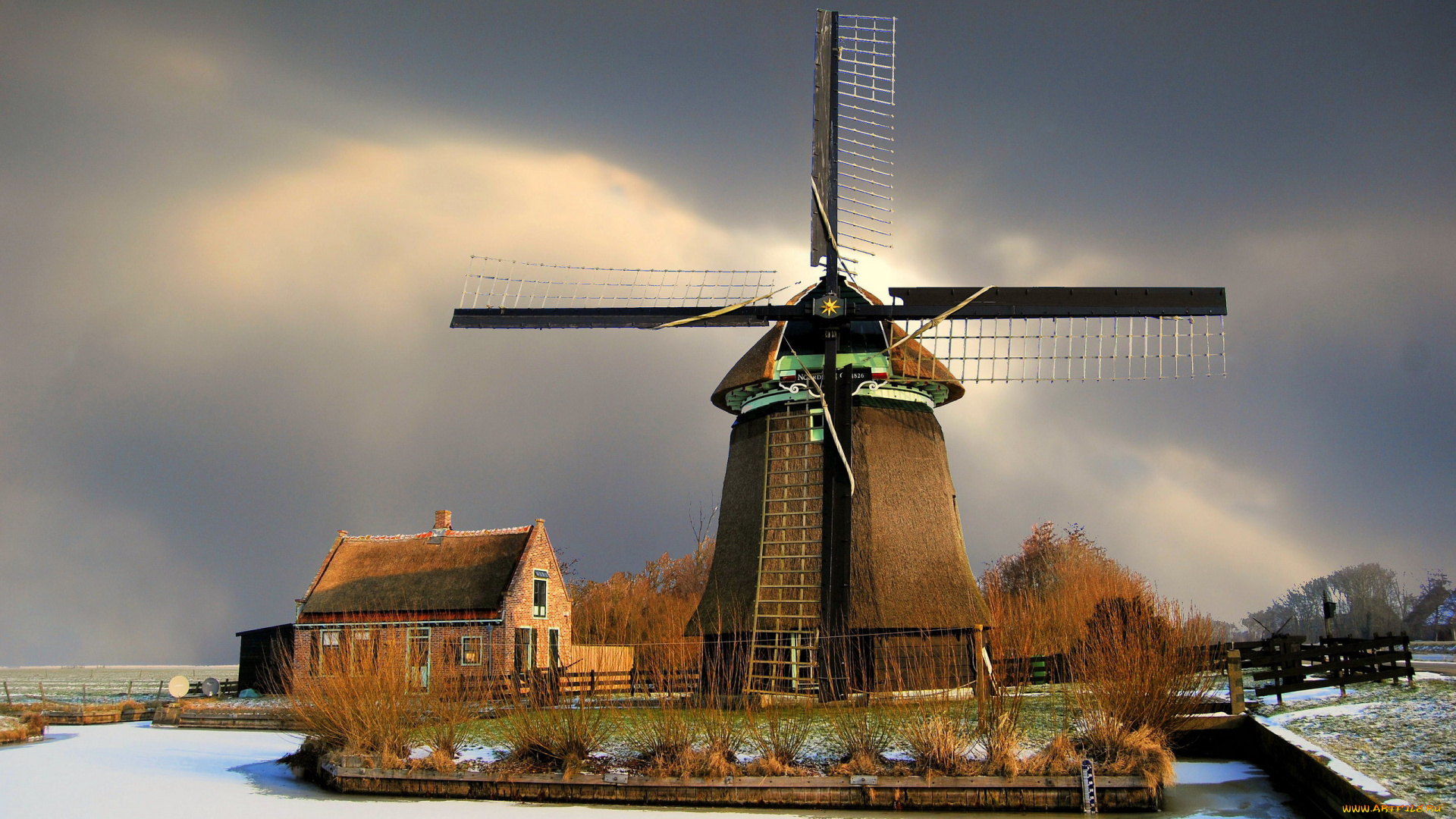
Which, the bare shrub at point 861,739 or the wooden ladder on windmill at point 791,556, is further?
the wooden ladder on windmill at point 791,556

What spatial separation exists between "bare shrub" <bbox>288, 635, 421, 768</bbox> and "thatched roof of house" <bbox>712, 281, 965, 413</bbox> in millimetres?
6599

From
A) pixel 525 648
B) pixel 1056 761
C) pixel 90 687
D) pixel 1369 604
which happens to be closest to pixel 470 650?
pixel 525 648

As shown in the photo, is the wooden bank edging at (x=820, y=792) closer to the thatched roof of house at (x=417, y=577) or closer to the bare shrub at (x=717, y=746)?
the bare shrub at (x=717, y=746)

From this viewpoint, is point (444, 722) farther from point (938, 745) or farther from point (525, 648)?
point (525, 648)

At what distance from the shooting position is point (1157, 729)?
10797 mm

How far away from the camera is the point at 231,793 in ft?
37.5

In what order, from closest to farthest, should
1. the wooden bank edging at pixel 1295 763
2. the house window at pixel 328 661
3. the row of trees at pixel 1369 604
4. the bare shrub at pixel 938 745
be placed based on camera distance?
the wooden bank edging at pixel 1295 763 → the bare shrub at pixel 938 745 → the house window at pixel 328 661 → the row of trees at pixel 1369 604

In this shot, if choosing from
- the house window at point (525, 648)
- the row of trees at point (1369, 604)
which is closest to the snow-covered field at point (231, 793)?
the house window at point (525, 648)

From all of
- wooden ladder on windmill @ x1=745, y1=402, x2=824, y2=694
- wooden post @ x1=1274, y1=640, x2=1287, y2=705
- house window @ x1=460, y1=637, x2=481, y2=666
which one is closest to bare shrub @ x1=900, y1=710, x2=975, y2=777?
wooden ladder on windmill @ x1=745, y1=402, x2=824, y2=694

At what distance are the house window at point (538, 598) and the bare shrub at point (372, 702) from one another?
11.4 meters

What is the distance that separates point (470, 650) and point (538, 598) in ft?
7.10

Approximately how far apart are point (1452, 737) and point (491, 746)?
10.5 meters

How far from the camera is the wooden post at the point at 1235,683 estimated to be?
43.8 ft

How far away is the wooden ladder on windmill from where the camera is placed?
14133 mm
